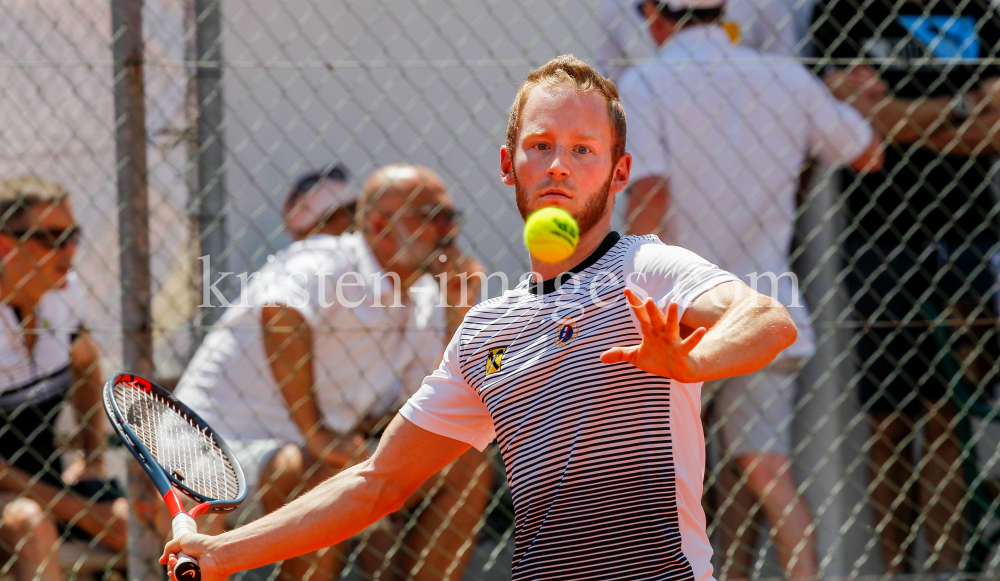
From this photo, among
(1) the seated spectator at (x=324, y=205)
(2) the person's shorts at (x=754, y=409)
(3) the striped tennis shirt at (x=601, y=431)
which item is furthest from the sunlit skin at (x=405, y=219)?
(3) the striped tennis shirt at (x=601, y=431)

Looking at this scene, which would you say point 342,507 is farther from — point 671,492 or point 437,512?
point 437,512

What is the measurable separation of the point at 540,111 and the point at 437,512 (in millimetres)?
1756

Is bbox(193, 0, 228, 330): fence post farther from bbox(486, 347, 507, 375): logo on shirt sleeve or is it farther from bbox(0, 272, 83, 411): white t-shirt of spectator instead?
bbox(486, 347, 507, 375): logo on shirt sleeve

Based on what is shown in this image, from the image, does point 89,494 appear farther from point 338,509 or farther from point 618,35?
point 618,35

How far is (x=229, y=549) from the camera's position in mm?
1774

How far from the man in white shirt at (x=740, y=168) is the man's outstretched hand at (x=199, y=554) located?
1862 millimetres

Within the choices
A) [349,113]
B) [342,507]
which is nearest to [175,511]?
[342,507]

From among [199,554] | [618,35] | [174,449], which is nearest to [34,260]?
[174,449]

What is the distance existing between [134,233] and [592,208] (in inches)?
65.0

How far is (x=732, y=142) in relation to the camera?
3295mm

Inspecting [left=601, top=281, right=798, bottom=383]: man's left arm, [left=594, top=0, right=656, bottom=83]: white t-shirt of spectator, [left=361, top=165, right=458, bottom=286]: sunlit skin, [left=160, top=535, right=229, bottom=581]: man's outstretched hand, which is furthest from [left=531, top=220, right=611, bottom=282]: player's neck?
[left=594, top=0, right=656, bottom=83]: white t-shirt of spectator

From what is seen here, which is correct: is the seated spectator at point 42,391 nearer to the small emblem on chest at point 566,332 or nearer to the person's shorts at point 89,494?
the person's shorts at point 89,494

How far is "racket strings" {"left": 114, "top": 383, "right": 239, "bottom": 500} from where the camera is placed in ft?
6.84

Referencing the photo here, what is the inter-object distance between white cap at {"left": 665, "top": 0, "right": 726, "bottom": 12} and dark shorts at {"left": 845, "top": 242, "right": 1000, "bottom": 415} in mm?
990
